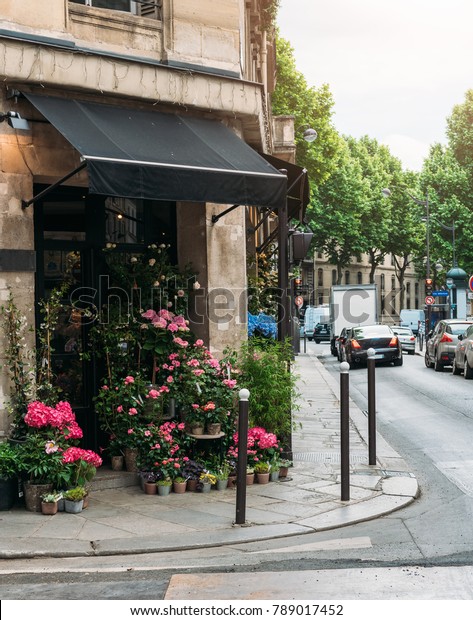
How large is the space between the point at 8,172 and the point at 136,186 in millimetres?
1533

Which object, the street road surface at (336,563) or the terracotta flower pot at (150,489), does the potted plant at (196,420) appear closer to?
the terracotta flower pot at (150,489)

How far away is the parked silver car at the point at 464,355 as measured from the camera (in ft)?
82.4

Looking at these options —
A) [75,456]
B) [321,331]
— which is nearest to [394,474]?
[75,456]

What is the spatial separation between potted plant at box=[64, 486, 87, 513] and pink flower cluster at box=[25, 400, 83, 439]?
590 mm

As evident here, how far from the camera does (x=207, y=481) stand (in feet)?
31.1

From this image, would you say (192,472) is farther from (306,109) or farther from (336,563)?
(306,109)

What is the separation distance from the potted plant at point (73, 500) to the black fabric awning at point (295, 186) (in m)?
5.66

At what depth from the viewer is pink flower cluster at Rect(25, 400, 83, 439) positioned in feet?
28.5

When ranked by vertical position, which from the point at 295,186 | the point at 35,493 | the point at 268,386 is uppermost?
the point at 295,186

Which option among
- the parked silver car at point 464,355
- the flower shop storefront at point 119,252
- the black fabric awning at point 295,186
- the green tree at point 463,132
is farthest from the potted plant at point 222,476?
the green tree at point 463,132

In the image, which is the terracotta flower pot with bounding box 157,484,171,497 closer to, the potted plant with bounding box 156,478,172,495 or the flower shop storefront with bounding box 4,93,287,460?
the potted plant with bounding box 156,478,172,495

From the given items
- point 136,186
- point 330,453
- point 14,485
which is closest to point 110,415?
point 14,485

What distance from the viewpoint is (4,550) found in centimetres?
701

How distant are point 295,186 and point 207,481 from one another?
6146mm
